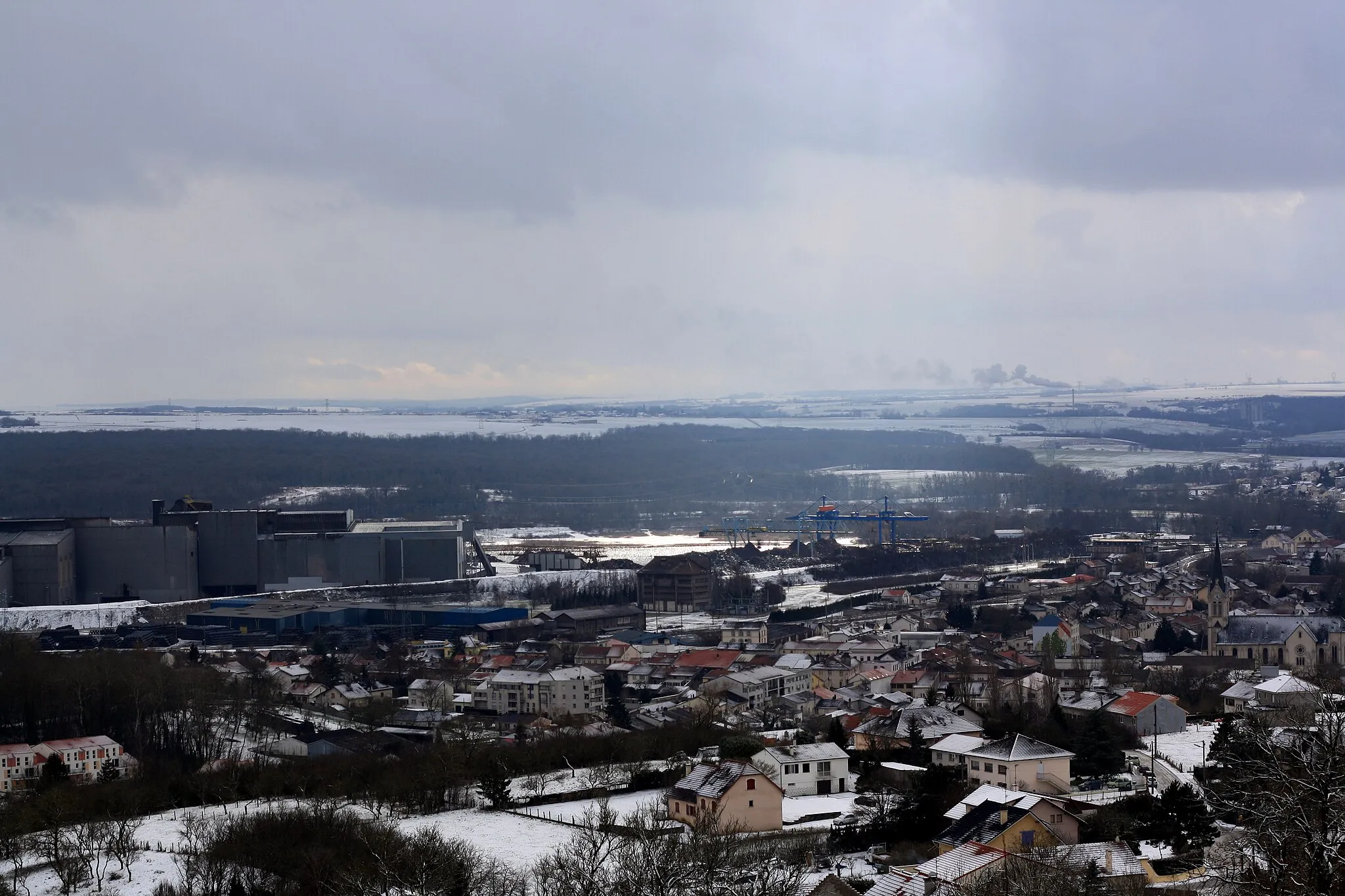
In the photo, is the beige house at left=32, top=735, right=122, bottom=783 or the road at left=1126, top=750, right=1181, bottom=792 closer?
the road at left=1126, top=750, right=1181, bottom=792

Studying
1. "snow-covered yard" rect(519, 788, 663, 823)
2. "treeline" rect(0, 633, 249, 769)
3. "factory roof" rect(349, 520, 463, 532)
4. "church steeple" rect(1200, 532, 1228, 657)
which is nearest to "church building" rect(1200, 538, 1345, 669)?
"church steeple" rect(1200, 532, 1228, 657)

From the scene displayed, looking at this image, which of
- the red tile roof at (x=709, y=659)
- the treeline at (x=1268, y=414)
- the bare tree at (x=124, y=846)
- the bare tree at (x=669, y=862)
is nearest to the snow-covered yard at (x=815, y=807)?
the bare tree at (x=669, y=862)

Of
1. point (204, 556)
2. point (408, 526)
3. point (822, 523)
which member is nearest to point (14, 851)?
point (204, 556)

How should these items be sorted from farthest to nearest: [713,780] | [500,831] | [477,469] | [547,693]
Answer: [477,469] → [547,693] → [713,780] → [500,831]

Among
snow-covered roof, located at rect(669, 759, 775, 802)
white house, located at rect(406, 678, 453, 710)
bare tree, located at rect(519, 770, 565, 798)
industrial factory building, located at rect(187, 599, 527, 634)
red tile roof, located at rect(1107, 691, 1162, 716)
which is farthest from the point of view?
industrial factory building, located at rect(187, 599, 527, 634)

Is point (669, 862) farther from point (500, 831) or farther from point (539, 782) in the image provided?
point (539, 782)

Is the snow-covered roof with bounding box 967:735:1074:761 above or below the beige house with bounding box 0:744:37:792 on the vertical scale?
above

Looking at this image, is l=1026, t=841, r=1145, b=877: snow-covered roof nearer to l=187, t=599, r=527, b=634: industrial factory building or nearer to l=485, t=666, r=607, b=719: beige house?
l=485, t=666, r=607, b=719: beige house

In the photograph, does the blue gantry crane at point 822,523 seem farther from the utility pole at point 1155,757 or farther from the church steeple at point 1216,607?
the utility pole at point 1155,757
